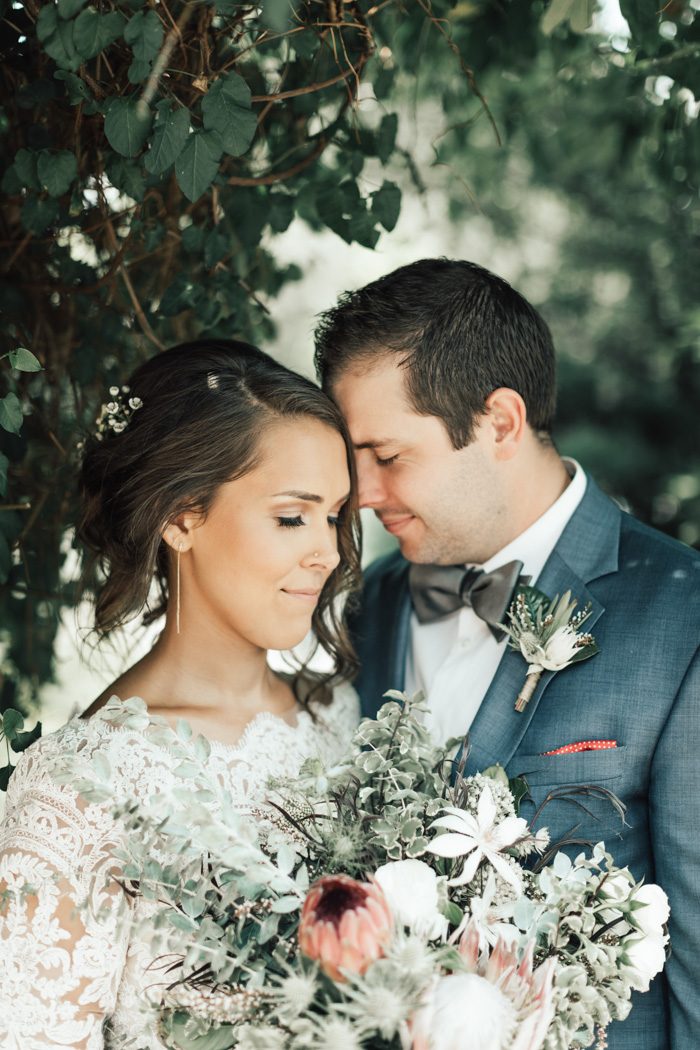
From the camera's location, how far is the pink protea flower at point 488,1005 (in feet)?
4.80

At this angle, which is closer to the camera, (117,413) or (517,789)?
(517,789)

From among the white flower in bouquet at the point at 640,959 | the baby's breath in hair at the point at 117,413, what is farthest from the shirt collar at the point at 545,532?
the white flower in bouquet at the point at 640,959

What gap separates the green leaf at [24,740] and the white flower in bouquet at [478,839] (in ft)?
3.11

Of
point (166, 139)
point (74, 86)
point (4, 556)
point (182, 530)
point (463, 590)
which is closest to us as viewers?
point (166, 139)

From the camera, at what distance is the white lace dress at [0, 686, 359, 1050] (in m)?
1.93

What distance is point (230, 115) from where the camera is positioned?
6.72 ft

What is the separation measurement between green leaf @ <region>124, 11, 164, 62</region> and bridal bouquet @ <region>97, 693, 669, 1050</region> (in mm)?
1177

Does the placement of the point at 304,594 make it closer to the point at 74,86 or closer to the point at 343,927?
the point at 343,927

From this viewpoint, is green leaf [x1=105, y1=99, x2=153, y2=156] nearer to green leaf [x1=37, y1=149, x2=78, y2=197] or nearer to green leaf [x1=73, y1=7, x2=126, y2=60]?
green leaf [x1=73, y1=7, x2=126, y2=60]

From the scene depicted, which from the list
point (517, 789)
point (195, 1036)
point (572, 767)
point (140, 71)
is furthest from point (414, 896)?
point (140, 71)

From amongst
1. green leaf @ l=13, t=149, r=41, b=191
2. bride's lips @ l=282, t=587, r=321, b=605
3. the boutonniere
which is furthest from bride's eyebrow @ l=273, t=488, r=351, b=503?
green leaf @ l=13, t=149, r=41, b=191

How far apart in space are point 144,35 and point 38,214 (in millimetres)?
714

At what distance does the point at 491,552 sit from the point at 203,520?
86 centimetres

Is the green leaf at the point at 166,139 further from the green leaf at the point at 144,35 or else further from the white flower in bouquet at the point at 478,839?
the white flower in bouquet at the point at 478,839
